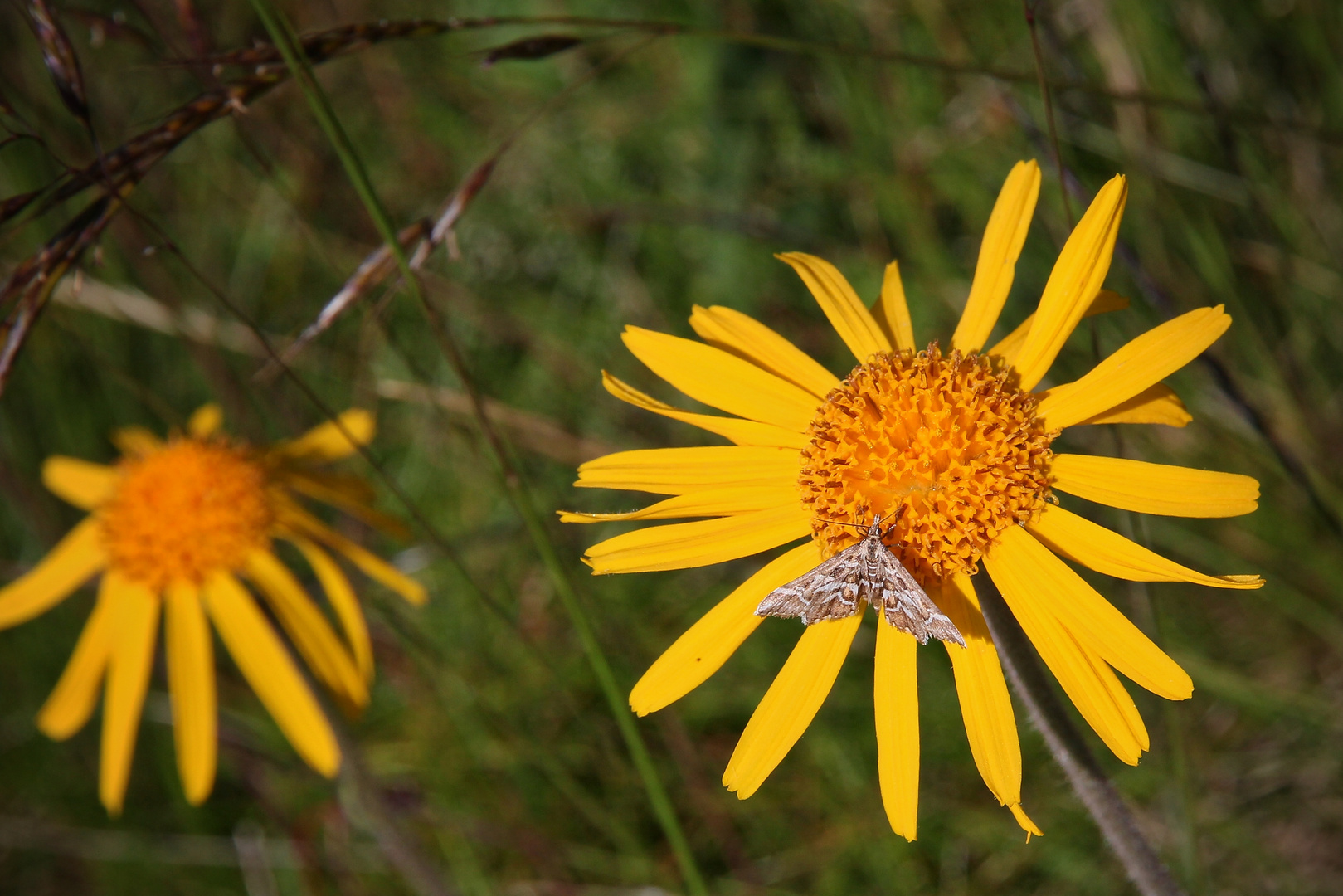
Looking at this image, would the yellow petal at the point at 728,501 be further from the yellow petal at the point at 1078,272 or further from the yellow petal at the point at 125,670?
the yellow petal at the point at 125,670

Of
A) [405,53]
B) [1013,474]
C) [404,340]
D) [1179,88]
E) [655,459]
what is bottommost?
[1013,474]

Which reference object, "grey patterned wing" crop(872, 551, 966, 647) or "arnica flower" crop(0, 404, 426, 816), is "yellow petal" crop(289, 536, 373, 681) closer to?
"arnica flower" crop(0, 404, 426, 816)

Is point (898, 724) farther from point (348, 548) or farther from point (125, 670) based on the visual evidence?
point (125, 670)

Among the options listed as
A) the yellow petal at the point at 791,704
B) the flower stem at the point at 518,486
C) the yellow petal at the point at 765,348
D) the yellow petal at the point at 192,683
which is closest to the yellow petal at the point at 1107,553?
the yellow petal at the point at 791,704

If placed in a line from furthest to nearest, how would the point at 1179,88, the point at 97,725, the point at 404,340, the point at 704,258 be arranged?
1. the point at 404,340
2. the point at 97,725
3. the point at 704,258
4. the point at 1179,88

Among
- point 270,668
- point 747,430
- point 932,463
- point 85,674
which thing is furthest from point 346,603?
point 932,463

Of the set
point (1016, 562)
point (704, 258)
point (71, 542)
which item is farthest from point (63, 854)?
point (1016, 562)

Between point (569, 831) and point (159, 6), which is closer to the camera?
point (569, 831)

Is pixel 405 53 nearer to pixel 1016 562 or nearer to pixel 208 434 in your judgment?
pixel 208 434
